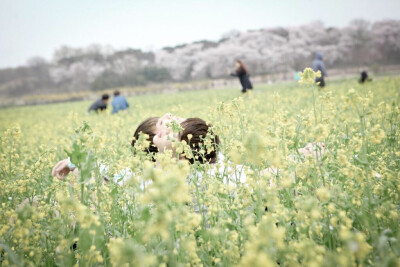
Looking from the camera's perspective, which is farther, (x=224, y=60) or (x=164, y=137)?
(x=224, y=60)

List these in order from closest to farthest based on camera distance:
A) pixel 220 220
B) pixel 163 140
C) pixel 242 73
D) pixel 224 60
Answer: pixel 220 220 < pixel 163 140 < pixel 242 73 < pixel 224 60

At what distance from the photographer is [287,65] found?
61.1 metres

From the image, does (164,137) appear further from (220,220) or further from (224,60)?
(224,60)

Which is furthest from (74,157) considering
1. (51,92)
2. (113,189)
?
(51,92)

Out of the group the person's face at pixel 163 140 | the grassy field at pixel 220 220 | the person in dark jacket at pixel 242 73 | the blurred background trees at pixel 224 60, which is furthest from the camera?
the blurred background trees at pixel 224 60

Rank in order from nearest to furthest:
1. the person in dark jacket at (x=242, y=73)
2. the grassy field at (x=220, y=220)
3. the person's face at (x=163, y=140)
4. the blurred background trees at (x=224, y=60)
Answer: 1. the grassy field at (x=220, y=220)
2. the person's face at (x=163, y=140)
3. the person in dark jacket at (x=242, y=73)
4. the blurred background trees at (x=224, y=60)

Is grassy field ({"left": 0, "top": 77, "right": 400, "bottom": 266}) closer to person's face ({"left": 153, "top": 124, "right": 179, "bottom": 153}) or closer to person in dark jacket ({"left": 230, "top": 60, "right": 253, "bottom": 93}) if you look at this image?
person's face ({"left": 153, "top": 124, "right": 179, "bottom": 153})

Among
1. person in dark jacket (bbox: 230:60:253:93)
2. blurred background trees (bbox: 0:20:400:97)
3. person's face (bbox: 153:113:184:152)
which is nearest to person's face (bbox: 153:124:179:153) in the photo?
→ person's face (bbox: 153:113:184:152)

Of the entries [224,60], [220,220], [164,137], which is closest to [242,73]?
[164,137]

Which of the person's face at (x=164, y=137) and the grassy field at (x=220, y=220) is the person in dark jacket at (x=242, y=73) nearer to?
the person's face at (x=164, y=137)

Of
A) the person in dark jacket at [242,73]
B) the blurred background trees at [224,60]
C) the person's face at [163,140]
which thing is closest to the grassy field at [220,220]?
the person's face at [163,140]

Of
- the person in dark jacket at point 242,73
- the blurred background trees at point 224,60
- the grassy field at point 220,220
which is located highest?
the blurred background trees at point 224,60

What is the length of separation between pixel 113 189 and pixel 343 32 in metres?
77.7

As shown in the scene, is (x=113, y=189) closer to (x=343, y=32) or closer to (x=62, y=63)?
(x=343, y=32)
